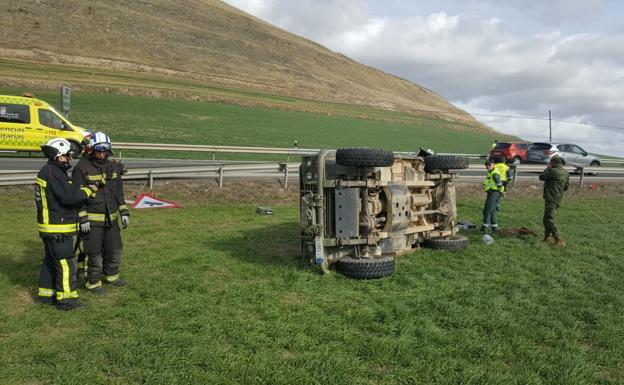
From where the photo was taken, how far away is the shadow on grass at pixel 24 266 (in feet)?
18.4

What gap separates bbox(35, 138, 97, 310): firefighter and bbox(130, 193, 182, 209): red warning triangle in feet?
18.9

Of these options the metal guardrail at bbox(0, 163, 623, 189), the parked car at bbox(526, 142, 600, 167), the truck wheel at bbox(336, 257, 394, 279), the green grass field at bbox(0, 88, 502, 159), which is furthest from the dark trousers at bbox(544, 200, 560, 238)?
the parked car at bbox(526, 142, 600, 167)

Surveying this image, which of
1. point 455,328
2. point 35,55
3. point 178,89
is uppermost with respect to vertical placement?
point 35,55

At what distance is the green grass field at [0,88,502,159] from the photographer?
24.1 meters

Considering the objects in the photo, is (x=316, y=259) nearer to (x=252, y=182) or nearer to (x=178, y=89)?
(x=252, y=182)

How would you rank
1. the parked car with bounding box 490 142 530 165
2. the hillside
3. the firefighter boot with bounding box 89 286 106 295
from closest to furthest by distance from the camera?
the firefighter boot with bounding box 89 286 106 295, the parked car with bounding box 490 142 530 165, the hillside

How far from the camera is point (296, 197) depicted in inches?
509

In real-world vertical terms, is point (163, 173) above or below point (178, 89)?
below

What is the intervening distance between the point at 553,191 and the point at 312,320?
648cm

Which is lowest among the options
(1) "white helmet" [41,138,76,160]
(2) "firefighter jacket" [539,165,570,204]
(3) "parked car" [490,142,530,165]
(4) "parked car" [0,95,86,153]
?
(2) "firefighter jacket" [539,165,570,204]

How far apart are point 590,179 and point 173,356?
66.4 ft

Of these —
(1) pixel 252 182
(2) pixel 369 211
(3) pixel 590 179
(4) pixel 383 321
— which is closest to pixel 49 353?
(4) pixel 383 321

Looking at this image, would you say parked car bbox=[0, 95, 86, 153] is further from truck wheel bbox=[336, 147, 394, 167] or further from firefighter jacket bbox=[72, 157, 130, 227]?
truck wheel bbox=[336, 147, 394, 167]

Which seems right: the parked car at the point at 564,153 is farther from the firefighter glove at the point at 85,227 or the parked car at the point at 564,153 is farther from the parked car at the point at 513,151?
the firefighter glove at the point at 85,227
